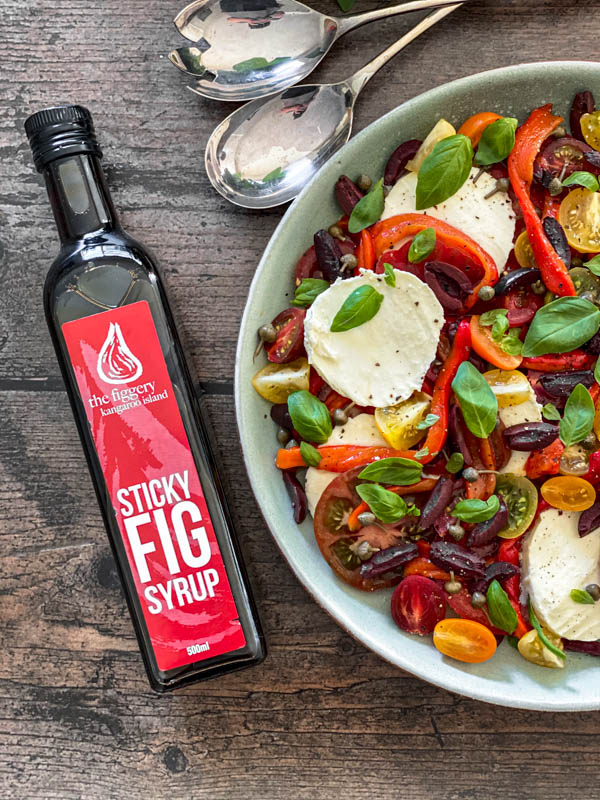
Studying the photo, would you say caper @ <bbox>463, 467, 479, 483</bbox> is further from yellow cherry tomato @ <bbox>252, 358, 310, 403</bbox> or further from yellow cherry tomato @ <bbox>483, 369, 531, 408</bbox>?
yellow cherry tomato @ <bbox>252, 358, 310, 403</bbox>

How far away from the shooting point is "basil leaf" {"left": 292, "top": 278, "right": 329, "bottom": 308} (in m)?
1.59

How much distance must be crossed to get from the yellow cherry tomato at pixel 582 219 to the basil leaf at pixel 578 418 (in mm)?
355

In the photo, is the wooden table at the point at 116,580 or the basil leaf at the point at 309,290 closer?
the basil leaf at the point at 309,290

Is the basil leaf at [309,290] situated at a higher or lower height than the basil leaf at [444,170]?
lower

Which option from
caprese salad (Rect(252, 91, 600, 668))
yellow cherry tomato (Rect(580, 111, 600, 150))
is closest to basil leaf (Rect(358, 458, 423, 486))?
caprese salad (Rect(252, 91, 600, 668))

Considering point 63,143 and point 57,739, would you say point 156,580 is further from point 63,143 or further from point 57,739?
point 63,143

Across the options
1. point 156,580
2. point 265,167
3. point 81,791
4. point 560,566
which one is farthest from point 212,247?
point 81,791

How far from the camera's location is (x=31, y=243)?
1.79 m

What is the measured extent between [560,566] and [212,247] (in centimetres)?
118

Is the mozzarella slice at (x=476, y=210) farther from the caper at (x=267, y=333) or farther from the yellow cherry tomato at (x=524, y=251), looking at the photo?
the caper at (x=267, y=333)

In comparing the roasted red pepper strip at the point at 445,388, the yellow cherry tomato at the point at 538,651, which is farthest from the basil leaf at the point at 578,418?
the yellow cherry tomato at the point at 538,651

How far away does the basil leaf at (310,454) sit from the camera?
1565mm

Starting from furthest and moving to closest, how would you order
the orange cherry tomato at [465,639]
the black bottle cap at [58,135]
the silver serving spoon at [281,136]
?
the silver serving spoon at [281,136], the orange cherry tomato at [465,639], the black bottle cap at [58,135]

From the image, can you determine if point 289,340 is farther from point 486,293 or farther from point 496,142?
point 496,142
